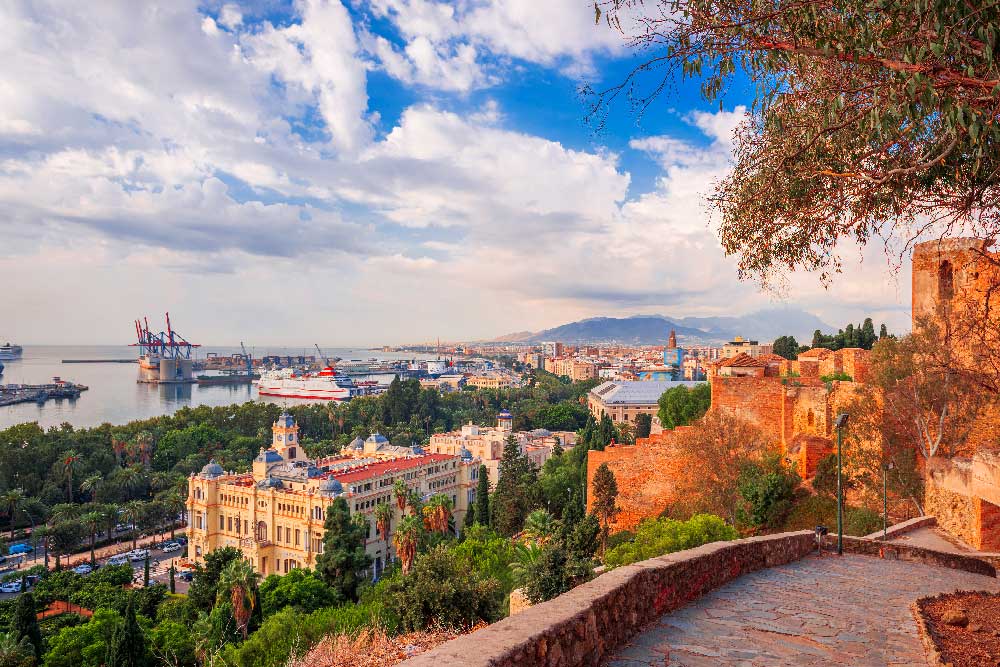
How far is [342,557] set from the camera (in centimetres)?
2184

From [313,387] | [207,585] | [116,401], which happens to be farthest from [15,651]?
[116,401]

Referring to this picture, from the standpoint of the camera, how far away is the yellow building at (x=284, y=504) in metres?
27.9

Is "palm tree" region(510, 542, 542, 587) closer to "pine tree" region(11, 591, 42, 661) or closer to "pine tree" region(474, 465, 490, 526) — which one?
"pine tree" region(11, 591, 42, 661)

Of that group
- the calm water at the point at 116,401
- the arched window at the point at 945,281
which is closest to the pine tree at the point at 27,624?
the arched window at the point at 945,281

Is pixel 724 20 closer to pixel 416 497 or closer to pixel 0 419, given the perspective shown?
pixel 416 497

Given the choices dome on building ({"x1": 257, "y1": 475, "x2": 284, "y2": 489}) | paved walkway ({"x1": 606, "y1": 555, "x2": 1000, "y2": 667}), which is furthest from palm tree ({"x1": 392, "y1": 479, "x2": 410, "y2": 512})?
paved walkway ({"x1": 606, "y1": 555, "x2": 1000, "y2": 667})

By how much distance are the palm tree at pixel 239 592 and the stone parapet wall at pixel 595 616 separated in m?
15.5

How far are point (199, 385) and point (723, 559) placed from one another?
133344mm

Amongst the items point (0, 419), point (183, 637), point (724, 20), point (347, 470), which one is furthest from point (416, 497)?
point (0, 419)

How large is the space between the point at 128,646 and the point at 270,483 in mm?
14984

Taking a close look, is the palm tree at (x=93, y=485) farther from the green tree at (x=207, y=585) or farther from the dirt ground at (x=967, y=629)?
the dirt ground at (x=967, y=629)

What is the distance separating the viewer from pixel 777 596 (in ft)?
16.1

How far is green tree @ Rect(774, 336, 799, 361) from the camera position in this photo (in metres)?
34.3

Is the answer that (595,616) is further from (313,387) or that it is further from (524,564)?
(313,387)
